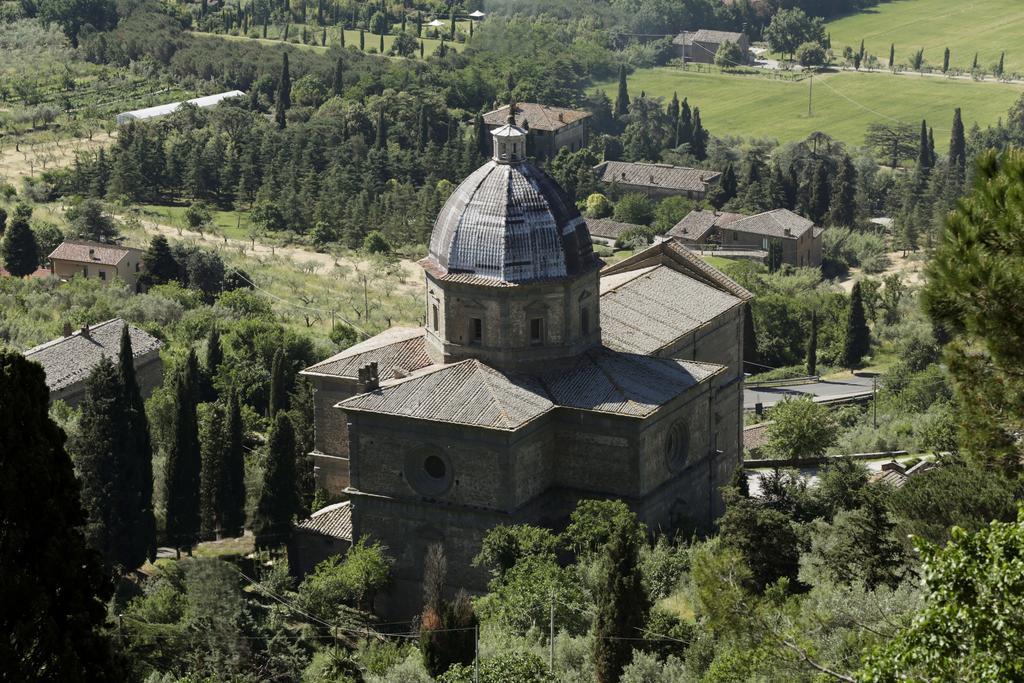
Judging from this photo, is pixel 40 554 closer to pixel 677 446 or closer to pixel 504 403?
pixel 504 403

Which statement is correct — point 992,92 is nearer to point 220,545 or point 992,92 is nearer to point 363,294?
point 363,294

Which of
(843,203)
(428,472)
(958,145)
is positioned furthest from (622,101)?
(428,472)

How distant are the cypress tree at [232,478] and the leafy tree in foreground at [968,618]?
3652 centimetres

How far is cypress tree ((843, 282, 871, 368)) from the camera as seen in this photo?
99.4 metres

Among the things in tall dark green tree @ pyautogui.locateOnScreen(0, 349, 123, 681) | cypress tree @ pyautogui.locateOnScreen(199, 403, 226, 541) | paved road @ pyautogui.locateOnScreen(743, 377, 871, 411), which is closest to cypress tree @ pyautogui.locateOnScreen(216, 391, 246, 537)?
cypress tree @ pyautogui.locateOnScreen(199, 403, 226, 541)

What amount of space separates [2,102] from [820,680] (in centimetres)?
12553

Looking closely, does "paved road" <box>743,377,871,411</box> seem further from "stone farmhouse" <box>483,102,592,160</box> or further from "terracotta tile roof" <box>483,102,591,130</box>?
"terracotta tile roof" <box>483,102,591,130</box>

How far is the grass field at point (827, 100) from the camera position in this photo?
170750 millimetres

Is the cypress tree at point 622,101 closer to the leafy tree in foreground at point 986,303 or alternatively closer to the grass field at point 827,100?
the grass field at point 827,100

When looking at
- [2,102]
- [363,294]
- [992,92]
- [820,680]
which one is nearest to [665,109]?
[992,92]

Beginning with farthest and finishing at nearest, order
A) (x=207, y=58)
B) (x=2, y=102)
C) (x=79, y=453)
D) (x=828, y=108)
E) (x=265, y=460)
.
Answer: (x=828, y=108) < (x=207, y=58) < (x=2, y=102) < (x=265, y=460) < (x=79, y=453)

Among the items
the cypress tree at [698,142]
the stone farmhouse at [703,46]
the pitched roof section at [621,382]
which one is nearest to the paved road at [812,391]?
the pitched roof section at [621,382]

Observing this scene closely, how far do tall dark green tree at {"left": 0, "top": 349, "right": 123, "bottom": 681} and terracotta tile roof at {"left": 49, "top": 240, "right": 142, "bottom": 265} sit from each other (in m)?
64.2

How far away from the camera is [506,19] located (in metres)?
185
